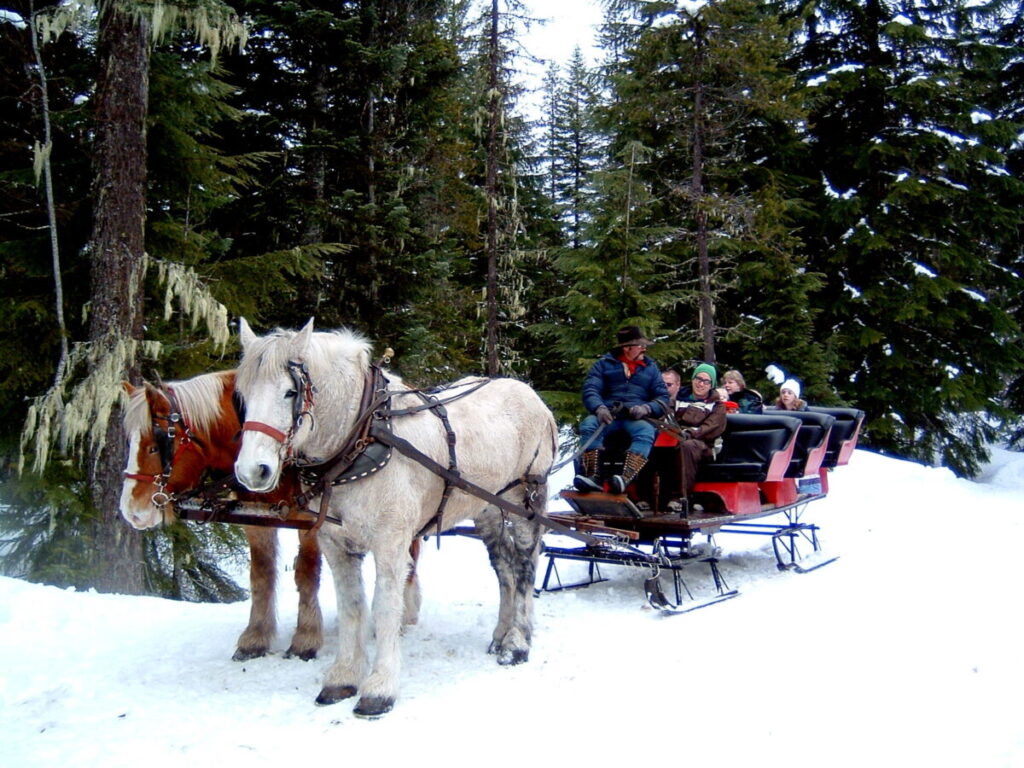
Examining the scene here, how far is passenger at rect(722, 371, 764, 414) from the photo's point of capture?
826 centimetres

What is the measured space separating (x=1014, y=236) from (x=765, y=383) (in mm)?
7523

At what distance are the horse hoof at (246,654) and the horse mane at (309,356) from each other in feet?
6.51

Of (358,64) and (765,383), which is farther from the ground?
(358,64)

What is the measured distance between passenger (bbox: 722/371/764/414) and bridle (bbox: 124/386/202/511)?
232 inches

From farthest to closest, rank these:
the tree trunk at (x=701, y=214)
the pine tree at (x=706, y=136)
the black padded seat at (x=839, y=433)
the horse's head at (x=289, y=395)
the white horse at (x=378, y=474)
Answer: the pine tree at (x=706, y=136) < the tree trunk at (x=701, y=214) < the black padded seat at (x=839, y=433) < the white horse at (x=378, y=474) < the horse's head at (x=289, y=395)

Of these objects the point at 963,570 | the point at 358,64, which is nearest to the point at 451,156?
the point at 358,64

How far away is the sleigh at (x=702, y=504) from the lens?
6.14 m

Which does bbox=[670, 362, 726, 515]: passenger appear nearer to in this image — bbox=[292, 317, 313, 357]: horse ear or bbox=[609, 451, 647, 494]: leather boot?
bbox=[609, 451, 647, 494]: leather boot

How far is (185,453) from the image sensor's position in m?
4.16

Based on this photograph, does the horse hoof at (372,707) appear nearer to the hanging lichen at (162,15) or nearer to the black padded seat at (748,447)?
the black padded seat at (748,447)

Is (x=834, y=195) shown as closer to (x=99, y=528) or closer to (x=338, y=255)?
(x=338, y=255)

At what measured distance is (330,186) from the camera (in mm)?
11969

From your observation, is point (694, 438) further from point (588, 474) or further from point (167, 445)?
point (167, 445)

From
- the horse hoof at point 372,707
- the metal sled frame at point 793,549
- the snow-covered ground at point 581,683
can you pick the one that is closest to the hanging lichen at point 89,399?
the snow-covered ground at point 581,683
